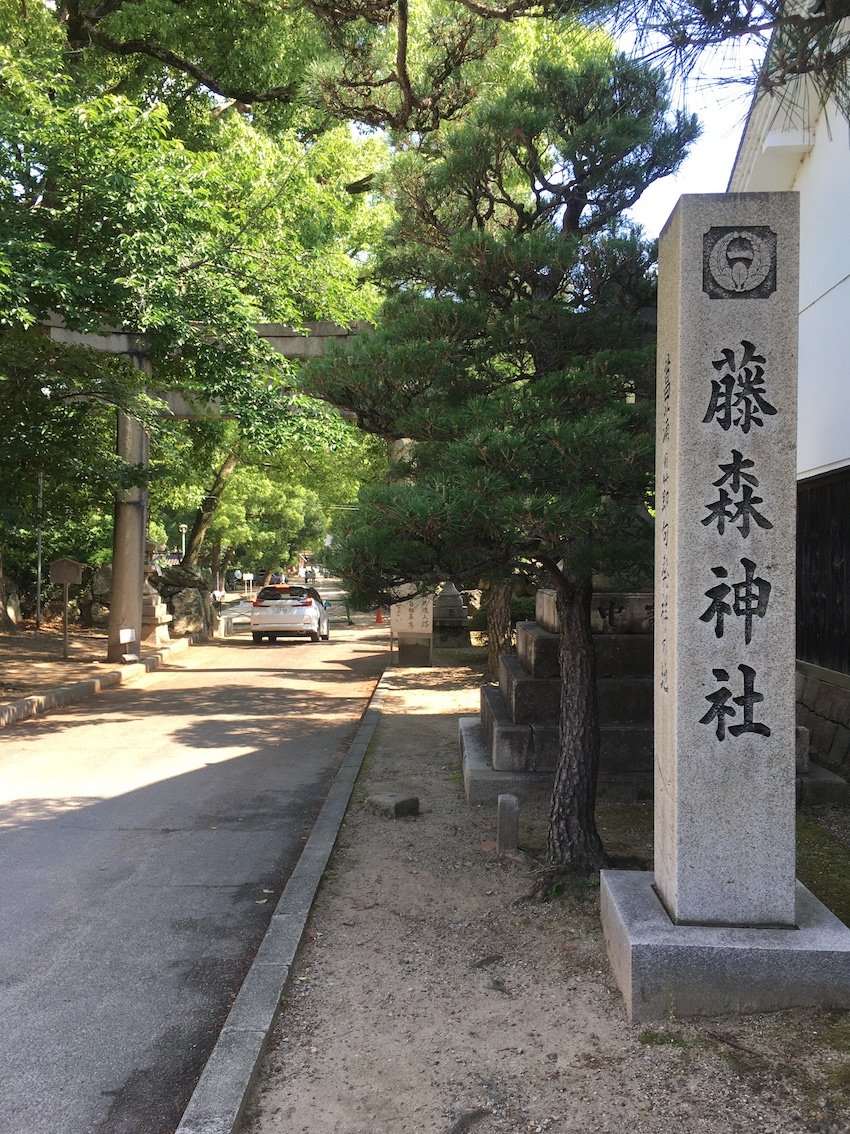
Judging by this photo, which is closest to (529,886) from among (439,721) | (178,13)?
(439,721)

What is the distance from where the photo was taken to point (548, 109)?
20.1 ft

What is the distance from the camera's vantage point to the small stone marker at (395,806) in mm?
7451

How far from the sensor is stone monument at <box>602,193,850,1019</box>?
411cm

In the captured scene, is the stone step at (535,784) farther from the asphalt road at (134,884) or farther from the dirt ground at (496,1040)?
the dirt ground at (496,1040)

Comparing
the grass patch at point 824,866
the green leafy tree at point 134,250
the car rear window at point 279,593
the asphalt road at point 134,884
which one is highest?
the green leafy tree at point 134,250

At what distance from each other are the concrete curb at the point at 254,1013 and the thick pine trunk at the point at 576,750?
159cm

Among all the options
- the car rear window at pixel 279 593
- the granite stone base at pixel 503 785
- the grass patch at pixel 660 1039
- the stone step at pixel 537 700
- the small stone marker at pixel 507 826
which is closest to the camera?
the grass patch at pixel 660 1039

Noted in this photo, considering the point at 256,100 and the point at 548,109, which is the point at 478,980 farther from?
the point at 256,100

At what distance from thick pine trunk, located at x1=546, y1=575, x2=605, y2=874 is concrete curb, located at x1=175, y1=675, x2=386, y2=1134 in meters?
1.59

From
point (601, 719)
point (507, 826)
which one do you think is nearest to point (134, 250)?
point (601, 719)

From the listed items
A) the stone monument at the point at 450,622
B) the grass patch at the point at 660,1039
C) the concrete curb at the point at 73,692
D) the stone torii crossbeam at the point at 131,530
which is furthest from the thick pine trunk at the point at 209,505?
the grass patch at the point at 660,1039

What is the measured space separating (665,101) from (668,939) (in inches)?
210

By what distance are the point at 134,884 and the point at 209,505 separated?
23116 mm

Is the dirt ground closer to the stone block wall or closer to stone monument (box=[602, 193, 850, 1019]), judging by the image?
stone monument (box=[602, 193, 850, 1019])
